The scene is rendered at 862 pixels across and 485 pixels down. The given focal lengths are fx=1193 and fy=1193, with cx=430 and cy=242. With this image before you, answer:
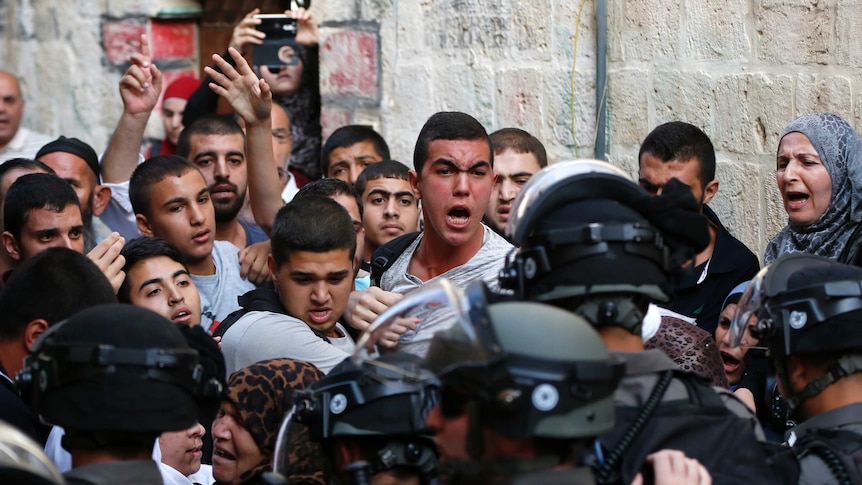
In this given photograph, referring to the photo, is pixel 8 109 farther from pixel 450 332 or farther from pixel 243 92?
pixel 450 332

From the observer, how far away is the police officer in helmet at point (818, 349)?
108 inches

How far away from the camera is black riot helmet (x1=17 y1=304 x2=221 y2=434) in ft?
8.23

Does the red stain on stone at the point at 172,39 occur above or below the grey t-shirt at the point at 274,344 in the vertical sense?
above

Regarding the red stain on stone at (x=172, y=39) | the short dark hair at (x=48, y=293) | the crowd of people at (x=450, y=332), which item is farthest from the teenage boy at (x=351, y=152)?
the short dark hair at (x=48, y=293)

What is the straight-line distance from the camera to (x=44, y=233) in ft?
16.1

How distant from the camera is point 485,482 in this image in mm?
2119

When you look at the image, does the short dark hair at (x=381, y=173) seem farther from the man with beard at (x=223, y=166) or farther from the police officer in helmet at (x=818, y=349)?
the police officer in helmet at (x=818, y=349)

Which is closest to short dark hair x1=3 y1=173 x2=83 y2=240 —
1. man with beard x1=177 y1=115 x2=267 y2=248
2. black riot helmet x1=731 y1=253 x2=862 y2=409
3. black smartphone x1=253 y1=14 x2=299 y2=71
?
man with beard x1=177 y1=115 x2=267 y2=248

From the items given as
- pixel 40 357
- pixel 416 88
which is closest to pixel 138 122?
pixel 416 88

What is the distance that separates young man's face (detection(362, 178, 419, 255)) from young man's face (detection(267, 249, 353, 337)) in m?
1.41

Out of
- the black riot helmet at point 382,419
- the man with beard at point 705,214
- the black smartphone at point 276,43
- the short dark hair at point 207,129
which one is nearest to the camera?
the black riot helmet at point 382,419

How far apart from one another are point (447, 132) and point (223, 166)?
179cm

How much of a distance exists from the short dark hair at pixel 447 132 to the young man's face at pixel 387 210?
1.08m

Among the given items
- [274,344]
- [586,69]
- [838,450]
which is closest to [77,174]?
[274,344]
